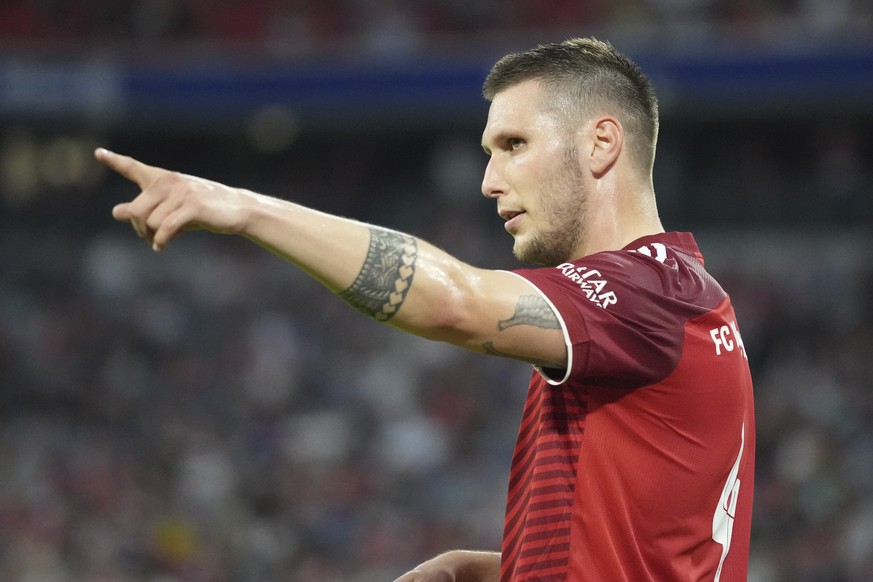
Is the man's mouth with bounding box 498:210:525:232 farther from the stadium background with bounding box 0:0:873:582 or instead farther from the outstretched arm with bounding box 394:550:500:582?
the stadium background with bounding box 0:0:873:582

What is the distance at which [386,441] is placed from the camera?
12633 millimetres

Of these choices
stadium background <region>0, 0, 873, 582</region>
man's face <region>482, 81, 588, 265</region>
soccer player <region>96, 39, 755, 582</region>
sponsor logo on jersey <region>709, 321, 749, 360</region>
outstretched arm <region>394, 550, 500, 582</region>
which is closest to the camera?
soccer player <region>96, 39, 755, 582</region>

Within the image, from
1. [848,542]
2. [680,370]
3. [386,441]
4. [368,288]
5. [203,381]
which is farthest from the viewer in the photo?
[203,381]

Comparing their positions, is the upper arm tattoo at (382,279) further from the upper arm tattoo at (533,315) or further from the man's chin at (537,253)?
the man's chin at (537,253)

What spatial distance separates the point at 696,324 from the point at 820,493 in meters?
8.50

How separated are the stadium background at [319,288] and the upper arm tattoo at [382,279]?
27.8ft

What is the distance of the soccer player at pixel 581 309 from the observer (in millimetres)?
2393

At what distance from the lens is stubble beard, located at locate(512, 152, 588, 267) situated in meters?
2.94

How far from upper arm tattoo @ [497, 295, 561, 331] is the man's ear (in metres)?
0.59

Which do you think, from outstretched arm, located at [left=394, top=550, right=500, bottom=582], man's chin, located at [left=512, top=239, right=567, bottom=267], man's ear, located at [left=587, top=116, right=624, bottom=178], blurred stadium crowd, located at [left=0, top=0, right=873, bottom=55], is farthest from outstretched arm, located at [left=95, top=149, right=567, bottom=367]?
blurred stadium crowd, located at [left=0, top=0, right=873, bottom=55]

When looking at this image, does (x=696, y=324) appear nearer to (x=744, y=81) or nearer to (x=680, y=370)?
(x=680, y=370)

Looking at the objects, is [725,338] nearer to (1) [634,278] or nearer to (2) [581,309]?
(1) [634,278]

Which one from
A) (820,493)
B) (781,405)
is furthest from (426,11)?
(820,493)

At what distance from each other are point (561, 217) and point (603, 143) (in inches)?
8.5
